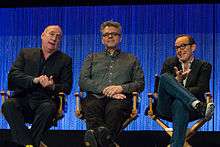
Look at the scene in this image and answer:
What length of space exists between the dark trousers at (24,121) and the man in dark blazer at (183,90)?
1038 mm

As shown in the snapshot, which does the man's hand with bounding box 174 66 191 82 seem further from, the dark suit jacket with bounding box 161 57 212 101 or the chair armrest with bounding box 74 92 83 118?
the chair armrest with bounding box 74 92 83 118

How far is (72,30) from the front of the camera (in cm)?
777

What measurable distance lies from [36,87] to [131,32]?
2809mm

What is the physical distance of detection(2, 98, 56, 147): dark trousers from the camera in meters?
4.79

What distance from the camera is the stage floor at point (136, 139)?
6.04 metres

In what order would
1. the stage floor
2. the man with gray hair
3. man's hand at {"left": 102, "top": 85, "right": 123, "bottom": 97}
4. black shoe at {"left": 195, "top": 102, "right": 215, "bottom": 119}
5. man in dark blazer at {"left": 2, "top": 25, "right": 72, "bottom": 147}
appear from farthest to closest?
the stage floor
man's hand at {"left": 102, "top": 85, "right": 123, "bottom": 97}
man in dark blazer at {"left": 2, "top": 25, "right": 72, "bottom": 147}
the man with gray hair
black shoe at {"left": 195, "top": 102, "right": 215, "bottom": 119}

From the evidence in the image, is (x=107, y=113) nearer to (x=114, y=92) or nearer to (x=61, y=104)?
(x=114, y=92)

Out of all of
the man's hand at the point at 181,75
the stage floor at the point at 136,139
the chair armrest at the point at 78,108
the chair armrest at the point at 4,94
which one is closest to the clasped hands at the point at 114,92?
the chair armrest at the point at 78,108

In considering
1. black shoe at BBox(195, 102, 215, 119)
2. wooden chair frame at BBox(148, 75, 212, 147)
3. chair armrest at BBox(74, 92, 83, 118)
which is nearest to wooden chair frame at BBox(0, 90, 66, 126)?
chair armrest at BBox(74, 92, 83, 118)

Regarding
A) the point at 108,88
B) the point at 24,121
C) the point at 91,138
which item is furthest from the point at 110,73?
the point at 24,121

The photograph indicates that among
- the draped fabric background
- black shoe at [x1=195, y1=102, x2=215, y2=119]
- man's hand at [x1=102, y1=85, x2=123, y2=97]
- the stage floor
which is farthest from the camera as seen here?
the draped fabric background

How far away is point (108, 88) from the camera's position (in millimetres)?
4992

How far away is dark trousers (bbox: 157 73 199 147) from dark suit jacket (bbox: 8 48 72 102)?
38.9 inches

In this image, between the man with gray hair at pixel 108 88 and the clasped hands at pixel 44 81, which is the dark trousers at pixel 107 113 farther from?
the clasped hands at pixel 44 81
